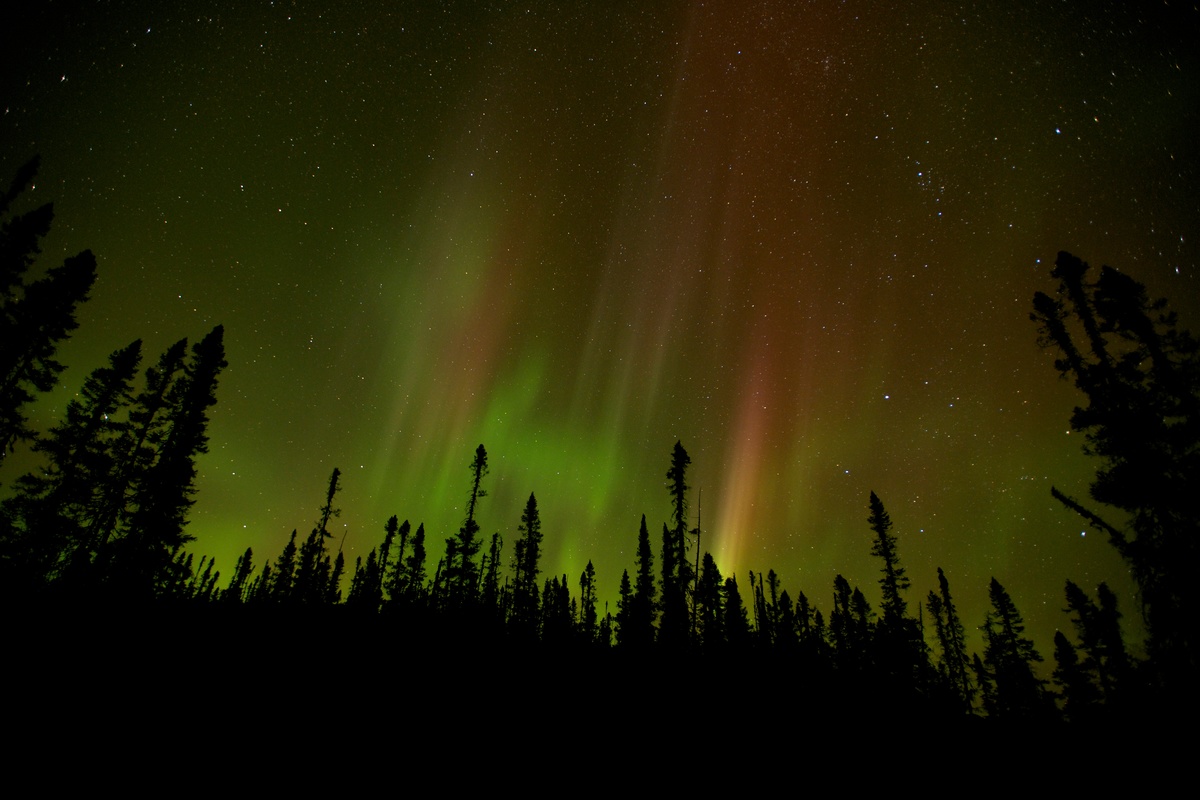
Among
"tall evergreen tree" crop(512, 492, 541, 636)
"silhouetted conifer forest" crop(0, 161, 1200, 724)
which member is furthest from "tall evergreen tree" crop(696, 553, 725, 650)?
"tall evergreen tree" crop(512, 492, 541, 636)

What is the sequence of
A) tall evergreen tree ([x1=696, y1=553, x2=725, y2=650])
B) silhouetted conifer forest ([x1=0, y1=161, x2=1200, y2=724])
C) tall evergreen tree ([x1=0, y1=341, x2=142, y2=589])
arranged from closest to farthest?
silhouetted conifer forest ([x1=0, y1=161, x2=1200, y2=724]), tall evergreen tree ([x1=0, y1=341, x2=142, y2=589]), tall evergreen tree ([x1=696, y1=553, x2=725, y2=650])

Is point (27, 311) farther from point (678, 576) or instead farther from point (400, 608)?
point (678, 576)

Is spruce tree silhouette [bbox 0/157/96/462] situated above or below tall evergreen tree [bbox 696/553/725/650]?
above

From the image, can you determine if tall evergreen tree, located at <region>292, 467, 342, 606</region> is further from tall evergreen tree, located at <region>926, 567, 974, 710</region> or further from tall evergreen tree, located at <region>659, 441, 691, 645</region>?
tall evergreen tree, located at <region>926, 567, 974, 710</region>

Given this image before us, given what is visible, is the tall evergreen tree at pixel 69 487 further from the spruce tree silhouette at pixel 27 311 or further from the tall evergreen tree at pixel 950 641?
the tall evergreen tree at pixel 950 641

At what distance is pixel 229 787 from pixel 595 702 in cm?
1109

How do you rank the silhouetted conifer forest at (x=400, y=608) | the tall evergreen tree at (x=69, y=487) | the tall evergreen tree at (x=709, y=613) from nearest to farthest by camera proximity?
the silhouetted conifer forest at (x=400, y=608) → the tall evergreen tree at (x=69, y=487) → the tall evergreen tree at (x=709, y=613)

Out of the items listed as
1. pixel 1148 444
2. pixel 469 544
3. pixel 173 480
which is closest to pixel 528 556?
pixel 469 544

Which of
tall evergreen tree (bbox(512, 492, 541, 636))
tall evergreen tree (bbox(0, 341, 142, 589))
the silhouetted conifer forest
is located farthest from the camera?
tall evergreen tree (bbox(512, 492, 541, 636))

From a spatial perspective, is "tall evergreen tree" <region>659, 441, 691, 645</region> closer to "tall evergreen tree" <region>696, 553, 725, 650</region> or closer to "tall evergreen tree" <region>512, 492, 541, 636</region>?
"tall evergreen tree" <region>696, 553, 725, 650</region>

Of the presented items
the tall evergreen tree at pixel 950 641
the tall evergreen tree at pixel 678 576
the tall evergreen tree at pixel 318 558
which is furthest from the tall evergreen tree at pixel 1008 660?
the tall evergreen tree at pixel 318 558

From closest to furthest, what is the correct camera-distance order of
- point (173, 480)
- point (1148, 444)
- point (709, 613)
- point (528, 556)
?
1. point (1148, 444)
2. point (173, 480)
3. point (709, 613)
4. point (528, 556)

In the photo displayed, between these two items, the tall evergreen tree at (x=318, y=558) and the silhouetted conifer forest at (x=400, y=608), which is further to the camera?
the tall evergreen tree at (x=318, y=558)

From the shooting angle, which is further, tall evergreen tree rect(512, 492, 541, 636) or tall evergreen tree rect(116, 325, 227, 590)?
tall evergreen tree rect(512, 492, 541, 636)
